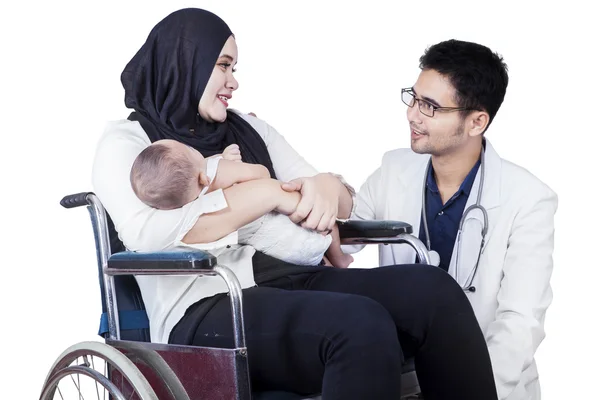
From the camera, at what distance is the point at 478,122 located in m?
3.03

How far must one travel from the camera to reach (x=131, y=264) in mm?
2395

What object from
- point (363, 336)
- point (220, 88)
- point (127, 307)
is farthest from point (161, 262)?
point (220, 88)

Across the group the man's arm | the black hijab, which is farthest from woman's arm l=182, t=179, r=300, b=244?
the man's arm

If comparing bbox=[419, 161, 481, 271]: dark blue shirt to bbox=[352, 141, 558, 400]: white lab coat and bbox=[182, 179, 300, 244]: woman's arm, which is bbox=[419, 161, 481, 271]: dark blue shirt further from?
bbox=[182, 179, 300, 244]: woman's arm

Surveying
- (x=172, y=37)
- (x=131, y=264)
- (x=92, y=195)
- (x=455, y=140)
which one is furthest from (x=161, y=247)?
(x=455, y=140)

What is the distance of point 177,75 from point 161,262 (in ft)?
1.91

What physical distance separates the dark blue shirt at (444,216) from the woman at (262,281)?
16.3 inches

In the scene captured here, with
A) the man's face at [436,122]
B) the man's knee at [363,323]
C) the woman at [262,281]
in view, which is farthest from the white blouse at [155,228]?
the man's face at [436,122]

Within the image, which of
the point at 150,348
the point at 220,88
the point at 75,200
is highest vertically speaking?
the point at 220,88

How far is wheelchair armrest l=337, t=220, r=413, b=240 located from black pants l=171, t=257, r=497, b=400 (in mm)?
257

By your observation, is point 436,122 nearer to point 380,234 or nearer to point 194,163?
point 380,234

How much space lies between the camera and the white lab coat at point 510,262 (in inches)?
110

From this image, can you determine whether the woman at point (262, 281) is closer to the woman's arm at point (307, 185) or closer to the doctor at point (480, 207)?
the woman's arm at point (307, 185)

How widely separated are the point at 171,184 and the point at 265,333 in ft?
1.36
